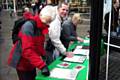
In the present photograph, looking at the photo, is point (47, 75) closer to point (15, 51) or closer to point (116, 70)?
point (15, 51)

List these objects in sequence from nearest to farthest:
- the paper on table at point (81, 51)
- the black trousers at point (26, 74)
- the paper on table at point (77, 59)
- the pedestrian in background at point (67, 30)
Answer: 1. the black trousers at point (26, 74)
2. the paper on table at point (77, 59)
3. the paper on table at point (81, 51)
4. the pedestrian in background at point (67, 30)

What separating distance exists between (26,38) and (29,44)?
6 centimetres

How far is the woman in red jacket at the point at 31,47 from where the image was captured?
2457 millimetres

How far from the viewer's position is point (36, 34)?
8.44 feet

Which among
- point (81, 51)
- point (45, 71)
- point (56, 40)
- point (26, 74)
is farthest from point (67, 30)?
point (45, 71)

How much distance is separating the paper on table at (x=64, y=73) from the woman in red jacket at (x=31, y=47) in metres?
0.10

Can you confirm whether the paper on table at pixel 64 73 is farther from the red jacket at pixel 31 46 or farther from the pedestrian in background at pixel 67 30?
the pedestrian in background at pixel 67 30

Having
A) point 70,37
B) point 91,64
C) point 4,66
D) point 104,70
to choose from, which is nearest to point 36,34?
point 104,70

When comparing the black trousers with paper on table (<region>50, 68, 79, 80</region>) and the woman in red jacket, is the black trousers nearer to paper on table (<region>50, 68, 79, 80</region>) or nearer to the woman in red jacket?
the woman in red jacket

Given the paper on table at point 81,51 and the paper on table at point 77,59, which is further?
the paper on table at point 81,51

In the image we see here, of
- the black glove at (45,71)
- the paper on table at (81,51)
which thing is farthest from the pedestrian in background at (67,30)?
the black glove at (45,71)

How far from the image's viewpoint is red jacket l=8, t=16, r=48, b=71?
2.46 metres

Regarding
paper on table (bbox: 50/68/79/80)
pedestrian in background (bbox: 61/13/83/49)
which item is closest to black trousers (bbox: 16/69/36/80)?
paper on table (bbox: 50/68/79/80)

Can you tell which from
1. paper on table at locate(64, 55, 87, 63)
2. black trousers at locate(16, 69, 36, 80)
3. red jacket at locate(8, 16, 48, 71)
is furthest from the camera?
paper on table at locate(64, 55, 87, 63)
